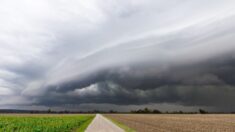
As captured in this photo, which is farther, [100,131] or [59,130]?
[59,130]

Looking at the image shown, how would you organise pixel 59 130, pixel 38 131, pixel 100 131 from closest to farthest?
pixel 38 131, pixel 100 131, pixel 59 130

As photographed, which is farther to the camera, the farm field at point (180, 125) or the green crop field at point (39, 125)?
the farm field at point (180, 125)

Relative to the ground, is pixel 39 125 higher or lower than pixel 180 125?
lower

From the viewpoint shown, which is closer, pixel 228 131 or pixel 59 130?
pixel 228 131

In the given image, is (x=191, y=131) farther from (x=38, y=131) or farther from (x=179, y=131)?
(x=38, y=131)

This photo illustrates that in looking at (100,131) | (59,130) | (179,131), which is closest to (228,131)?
(179,131)

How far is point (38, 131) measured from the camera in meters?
36.8

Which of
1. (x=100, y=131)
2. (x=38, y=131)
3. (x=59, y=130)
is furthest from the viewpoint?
(x=59, y=130)

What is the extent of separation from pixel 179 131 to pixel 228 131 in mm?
5688

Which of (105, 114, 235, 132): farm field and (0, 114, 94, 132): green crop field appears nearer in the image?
(0, 114, 94, 132): green crop field

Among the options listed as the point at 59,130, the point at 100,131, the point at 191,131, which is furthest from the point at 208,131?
the point at 59,130

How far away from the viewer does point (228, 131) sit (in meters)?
40.5

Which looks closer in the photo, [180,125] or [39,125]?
[39,125]

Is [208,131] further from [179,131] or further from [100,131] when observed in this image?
[100,131]
